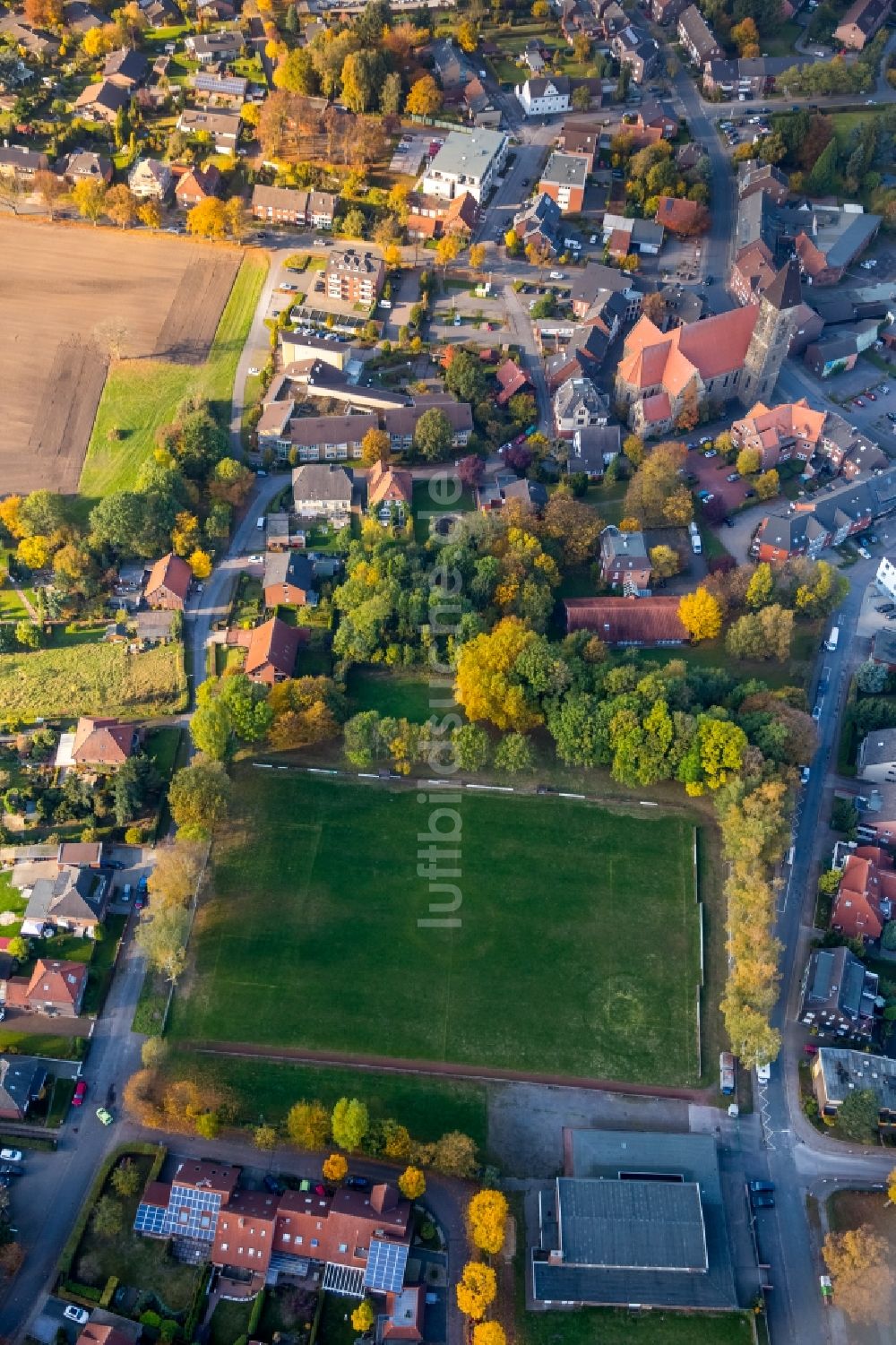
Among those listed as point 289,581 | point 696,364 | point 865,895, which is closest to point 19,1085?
point 289,581

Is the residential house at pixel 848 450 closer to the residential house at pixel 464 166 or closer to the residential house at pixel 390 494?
the residential house at pixel 390 494

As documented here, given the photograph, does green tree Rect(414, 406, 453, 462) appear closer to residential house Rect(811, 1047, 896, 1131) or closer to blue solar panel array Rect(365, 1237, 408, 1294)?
residential house Rect(811, 1047, 896, 1131)

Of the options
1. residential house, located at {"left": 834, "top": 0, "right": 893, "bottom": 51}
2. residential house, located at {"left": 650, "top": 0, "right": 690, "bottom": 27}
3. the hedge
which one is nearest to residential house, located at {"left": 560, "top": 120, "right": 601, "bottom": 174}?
residential house, located at {"left": 650, "top": 0, "right": 690, "bottom": 27}

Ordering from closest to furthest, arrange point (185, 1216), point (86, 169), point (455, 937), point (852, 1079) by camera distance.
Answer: point (185, 1216), point (852, 1079), point (455, 937), point (86, 169)

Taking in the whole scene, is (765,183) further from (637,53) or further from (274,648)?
(274,648)

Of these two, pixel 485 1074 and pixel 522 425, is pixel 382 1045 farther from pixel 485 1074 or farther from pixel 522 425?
pixel 522 425

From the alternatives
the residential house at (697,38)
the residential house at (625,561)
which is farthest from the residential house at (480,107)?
the residential house at (625,561)
